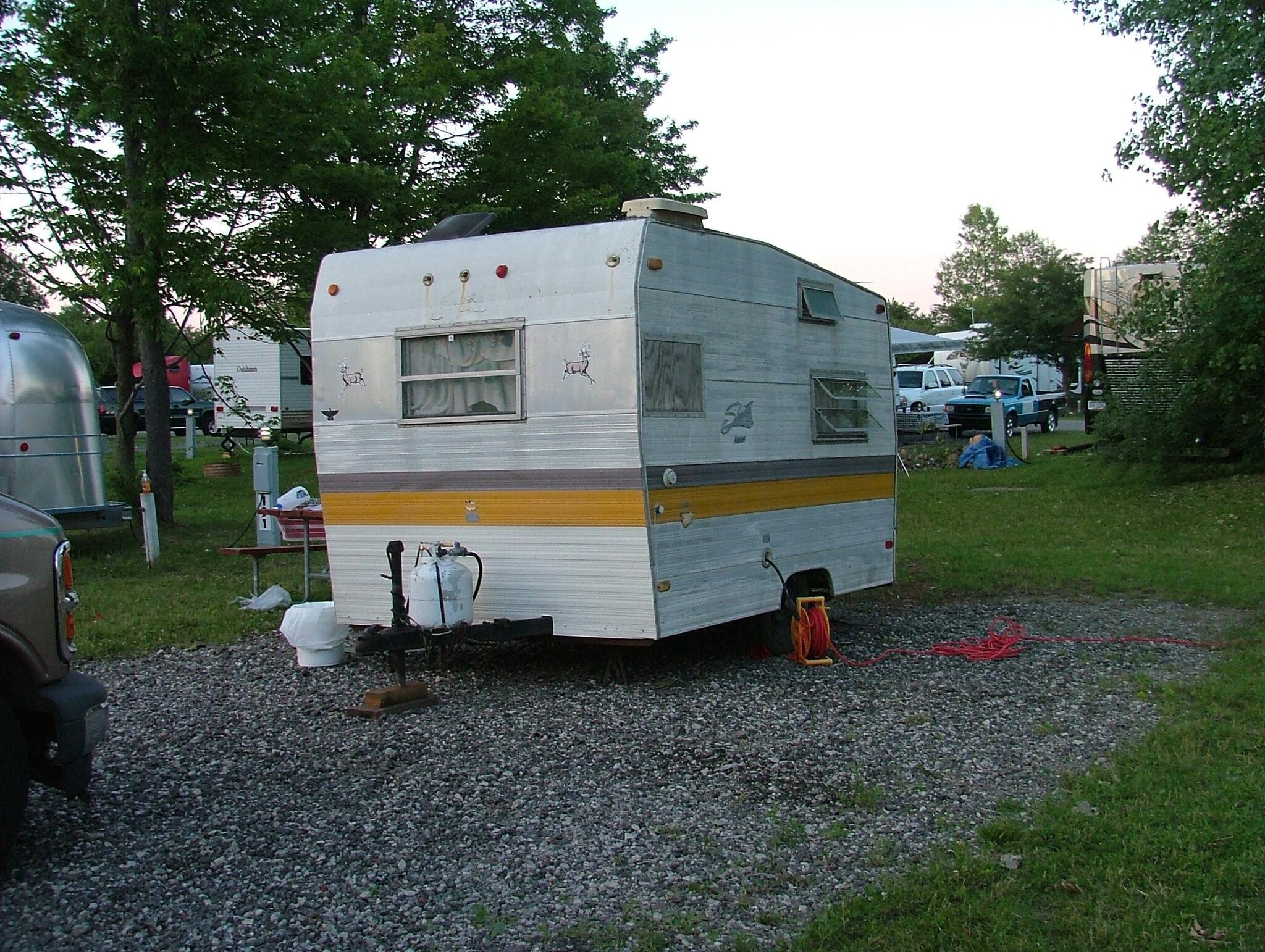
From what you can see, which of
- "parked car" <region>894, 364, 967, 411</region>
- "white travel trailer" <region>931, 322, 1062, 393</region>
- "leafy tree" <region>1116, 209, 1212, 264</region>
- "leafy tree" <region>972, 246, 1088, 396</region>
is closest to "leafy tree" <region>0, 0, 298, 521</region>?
"leafy tree" <region>1116, 209, 1212, 264</region>

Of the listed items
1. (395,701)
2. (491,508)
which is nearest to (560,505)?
(491,508)

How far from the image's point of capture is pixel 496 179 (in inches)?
720

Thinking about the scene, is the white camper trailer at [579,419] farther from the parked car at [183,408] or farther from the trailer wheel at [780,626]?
the parked car at [183,408]

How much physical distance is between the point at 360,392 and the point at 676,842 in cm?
413

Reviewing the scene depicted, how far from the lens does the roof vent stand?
7.72 meters

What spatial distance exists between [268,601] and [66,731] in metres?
5.90

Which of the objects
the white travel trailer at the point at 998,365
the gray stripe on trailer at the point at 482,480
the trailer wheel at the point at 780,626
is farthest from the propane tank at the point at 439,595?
the white travel trailer at the point at 998,365

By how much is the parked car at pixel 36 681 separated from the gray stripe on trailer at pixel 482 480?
3139 millimetres

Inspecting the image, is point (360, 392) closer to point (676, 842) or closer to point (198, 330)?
point (676, 842)

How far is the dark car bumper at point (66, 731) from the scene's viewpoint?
4570 millimetres

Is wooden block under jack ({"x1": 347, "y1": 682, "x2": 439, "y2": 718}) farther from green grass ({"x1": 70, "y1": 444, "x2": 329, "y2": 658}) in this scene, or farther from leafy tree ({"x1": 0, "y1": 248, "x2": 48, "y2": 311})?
leafy tree ({"x1": 0, "y1": 248, "x2": 48, "y2": 311})

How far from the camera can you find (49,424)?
1282 cm

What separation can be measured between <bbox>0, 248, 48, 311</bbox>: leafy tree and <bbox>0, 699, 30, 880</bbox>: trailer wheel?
33.3 ft

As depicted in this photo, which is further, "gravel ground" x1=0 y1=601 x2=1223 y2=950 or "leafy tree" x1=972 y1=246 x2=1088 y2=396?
"leafy tree" x1=972 y1=246 x2=1088 y2=396
